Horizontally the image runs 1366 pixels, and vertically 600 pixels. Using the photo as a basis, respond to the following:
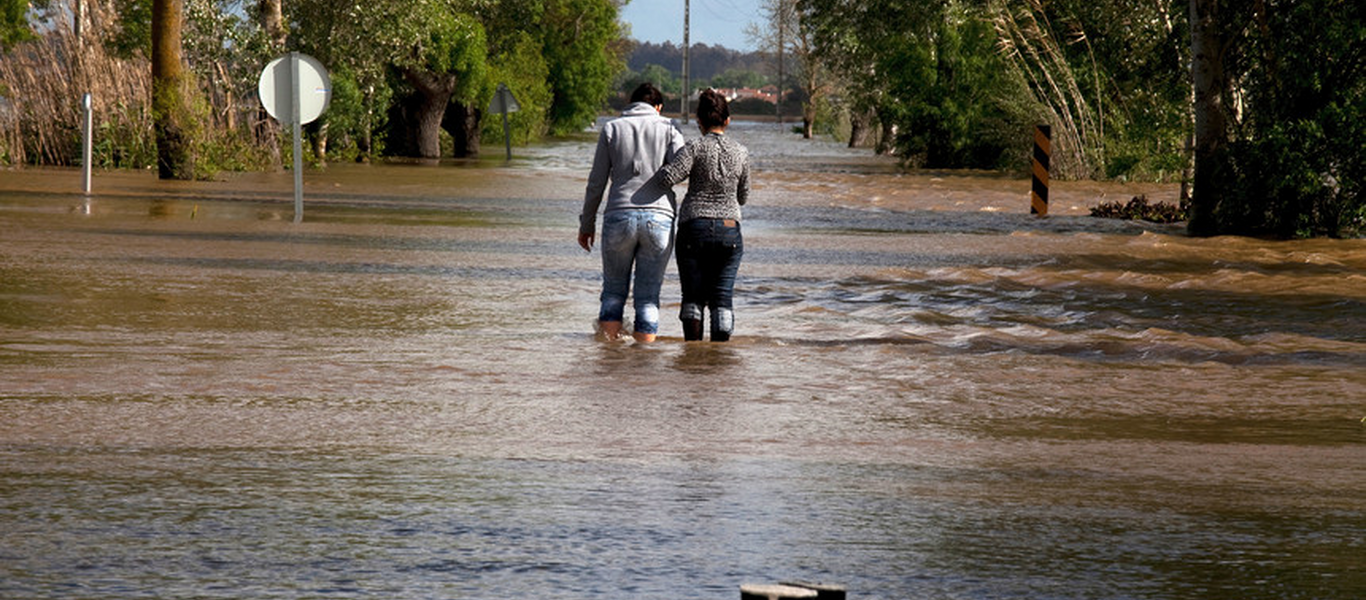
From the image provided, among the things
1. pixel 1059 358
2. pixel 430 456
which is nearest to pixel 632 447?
pixel 430 456

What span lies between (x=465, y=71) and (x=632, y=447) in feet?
162

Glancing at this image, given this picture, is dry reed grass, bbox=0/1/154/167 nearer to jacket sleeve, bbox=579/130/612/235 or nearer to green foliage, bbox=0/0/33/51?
green foliage, bbox=0/0/33/51

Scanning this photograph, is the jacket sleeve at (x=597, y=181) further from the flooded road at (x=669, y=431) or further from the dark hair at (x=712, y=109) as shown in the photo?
the flooded road at (x=669, y=431)

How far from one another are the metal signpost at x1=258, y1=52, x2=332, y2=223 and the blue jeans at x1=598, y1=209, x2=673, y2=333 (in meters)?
12.1

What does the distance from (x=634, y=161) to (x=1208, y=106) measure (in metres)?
13.6

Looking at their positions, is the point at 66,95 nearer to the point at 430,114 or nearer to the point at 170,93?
the point at 170,93

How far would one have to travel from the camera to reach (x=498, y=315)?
14172 mm

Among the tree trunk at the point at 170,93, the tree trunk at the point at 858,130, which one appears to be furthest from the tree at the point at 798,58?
the tree trunk at the point at 170,93

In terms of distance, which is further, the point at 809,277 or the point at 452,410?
the point at 809,277

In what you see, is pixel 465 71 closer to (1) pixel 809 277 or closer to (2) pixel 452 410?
(1) pixel 809 277

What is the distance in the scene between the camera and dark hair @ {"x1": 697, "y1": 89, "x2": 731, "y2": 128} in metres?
12.2

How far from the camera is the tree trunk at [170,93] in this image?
32.6 meters

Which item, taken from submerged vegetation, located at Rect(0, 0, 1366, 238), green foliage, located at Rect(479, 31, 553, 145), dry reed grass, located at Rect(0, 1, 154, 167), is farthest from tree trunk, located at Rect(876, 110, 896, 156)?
dry reed grass, located at Rect(0, 1, 154, 167)

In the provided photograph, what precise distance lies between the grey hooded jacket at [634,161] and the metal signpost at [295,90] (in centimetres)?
1213
